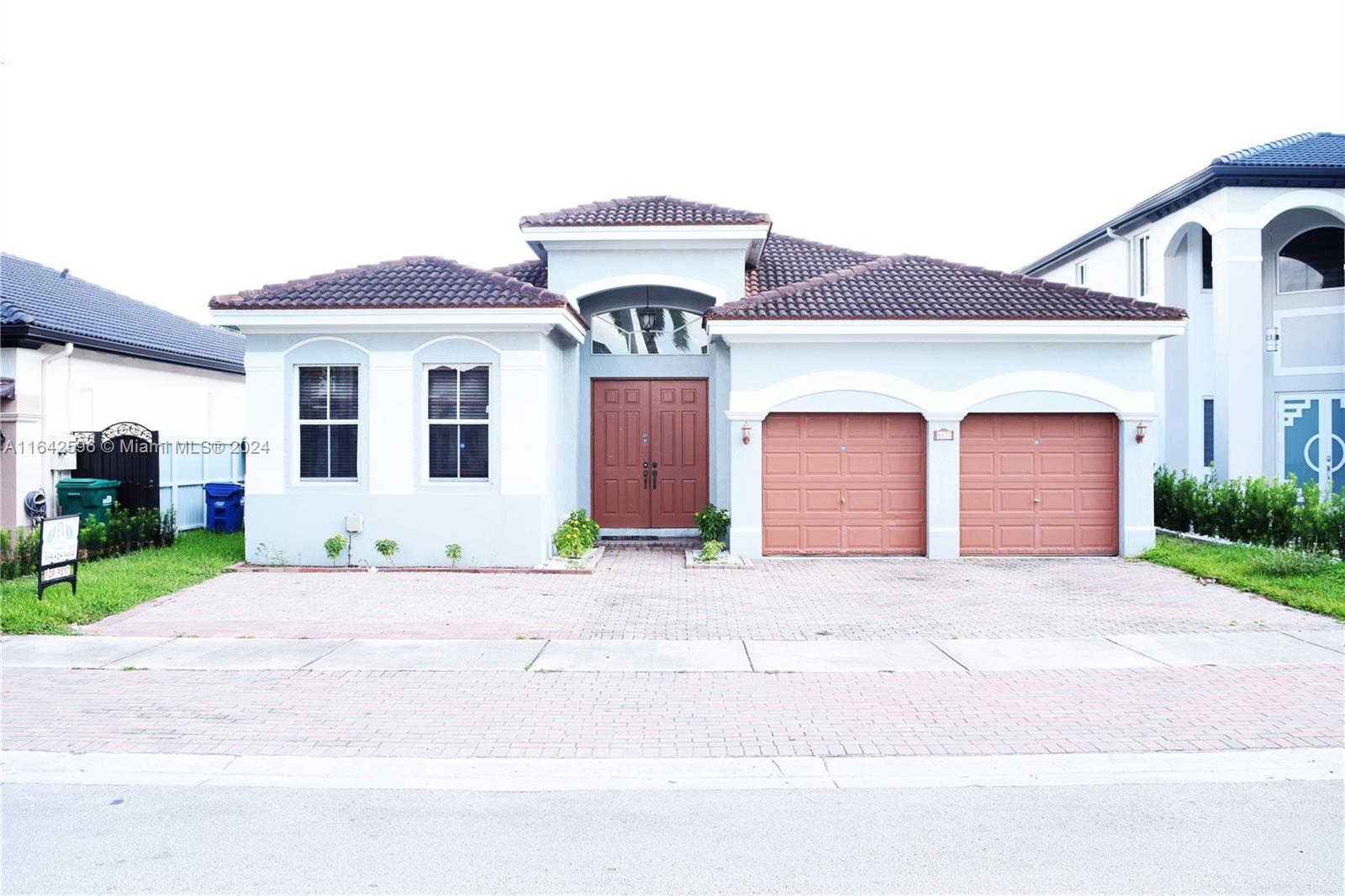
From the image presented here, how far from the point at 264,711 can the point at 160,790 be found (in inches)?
55.9

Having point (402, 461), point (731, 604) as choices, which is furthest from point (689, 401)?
point (731, 604)

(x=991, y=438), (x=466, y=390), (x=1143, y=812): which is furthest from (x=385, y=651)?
(x=991, y=438)

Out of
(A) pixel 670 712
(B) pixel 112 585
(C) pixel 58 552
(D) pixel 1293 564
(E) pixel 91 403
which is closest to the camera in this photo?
(A) pixel 670 712

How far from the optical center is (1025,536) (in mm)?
14180

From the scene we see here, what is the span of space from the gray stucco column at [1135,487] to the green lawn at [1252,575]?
0.88ft

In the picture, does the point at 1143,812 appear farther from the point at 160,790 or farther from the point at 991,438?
the point at 991,438

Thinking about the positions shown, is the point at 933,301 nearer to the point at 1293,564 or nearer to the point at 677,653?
Answer: the point at 1293,564

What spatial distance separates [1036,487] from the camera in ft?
46.6

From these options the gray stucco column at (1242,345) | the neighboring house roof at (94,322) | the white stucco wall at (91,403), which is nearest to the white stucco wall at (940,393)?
the gray stucco column at (1242,345)

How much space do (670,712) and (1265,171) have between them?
17011 mm

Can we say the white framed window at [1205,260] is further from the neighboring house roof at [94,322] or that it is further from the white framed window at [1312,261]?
the neighboring house roof at [94,322]

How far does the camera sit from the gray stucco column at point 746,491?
13.9m

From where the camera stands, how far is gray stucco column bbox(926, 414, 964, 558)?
13961 mm

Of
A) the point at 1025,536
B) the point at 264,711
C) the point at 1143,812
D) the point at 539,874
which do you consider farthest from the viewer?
the point at 1025,536
